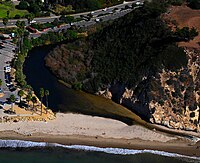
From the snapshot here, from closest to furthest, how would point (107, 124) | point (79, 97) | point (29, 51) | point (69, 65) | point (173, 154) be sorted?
1. point (173, 154)
2. point (107, 124)
3. point (79, 97)
4. point (69, 65)
5. point (29, 51)

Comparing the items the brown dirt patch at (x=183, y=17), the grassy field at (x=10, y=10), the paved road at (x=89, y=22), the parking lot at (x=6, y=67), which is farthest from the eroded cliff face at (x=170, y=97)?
the grassy field at (x=10, y=10)

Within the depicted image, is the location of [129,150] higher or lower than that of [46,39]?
lower

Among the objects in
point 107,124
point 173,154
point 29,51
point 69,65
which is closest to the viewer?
point 173,154

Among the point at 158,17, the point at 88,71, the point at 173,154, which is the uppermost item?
the point at 158,17

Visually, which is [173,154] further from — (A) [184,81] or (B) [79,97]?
(B) [79,97]

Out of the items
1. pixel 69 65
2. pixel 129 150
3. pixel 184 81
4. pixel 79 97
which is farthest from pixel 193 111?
pixel 69 65

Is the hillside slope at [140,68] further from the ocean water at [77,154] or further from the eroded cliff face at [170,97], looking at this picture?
the ocean water at [77,154]

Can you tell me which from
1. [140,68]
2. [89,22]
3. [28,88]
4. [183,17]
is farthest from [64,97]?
[89,22]
